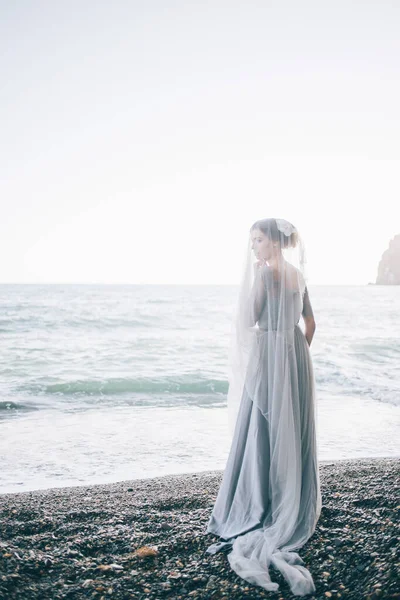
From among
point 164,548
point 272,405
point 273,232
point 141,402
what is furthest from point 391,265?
point 164,548

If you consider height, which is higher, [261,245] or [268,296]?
[261,245]

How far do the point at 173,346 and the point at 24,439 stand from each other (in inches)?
524

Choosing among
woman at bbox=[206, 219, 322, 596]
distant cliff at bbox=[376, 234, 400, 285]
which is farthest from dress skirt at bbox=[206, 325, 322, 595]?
distant cliff at bbox=[376, 234, 400, 285]

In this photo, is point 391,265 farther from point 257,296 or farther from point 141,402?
point 257,296

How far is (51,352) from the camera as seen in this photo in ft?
61.3

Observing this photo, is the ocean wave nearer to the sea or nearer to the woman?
the sea

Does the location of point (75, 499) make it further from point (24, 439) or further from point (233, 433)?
point (24, 439)

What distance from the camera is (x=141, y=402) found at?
11836 mm

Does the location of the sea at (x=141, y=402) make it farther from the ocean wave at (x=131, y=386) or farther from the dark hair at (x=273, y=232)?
the dark hair at (x=273, y=232)

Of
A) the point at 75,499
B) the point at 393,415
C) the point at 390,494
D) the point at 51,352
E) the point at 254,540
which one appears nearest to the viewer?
the point at 254,540

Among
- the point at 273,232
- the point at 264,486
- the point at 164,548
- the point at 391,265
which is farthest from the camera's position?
the point at 391,265

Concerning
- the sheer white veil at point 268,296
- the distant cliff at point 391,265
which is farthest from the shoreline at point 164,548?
the distant cliff at point 391,265

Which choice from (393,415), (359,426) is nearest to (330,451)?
(359,426)

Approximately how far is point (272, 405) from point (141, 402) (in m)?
8.60
